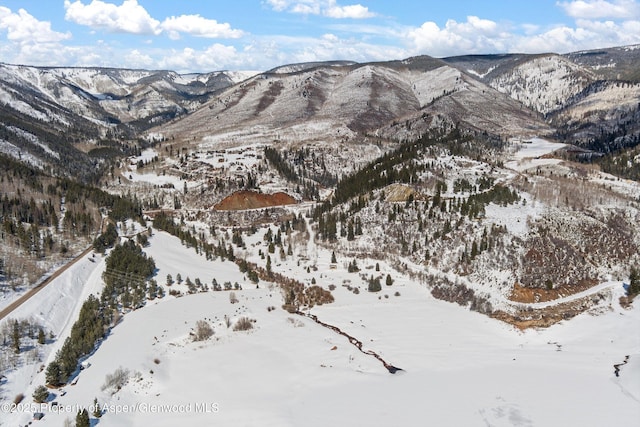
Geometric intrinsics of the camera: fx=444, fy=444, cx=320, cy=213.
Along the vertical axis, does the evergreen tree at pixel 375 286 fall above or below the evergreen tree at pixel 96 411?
below

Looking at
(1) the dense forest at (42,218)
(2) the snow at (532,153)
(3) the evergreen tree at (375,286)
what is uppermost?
(2) the snow at (532,153)

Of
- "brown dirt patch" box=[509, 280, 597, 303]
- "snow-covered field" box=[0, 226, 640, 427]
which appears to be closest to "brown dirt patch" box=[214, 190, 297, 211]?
"snow-covered field" box=[0, 226, 640, 427]

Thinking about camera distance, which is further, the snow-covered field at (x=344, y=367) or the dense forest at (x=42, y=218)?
the dense forest at (x=42, y=218)

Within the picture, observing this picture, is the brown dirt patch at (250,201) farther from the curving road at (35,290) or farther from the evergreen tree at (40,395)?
the evergreen tree at (40,395)

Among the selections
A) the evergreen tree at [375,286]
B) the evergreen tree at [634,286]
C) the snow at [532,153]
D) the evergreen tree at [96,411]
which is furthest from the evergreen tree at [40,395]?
the snow at [532,153]

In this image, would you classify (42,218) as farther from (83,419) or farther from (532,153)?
(532,153)

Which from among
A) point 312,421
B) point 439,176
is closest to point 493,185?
point 439,176
